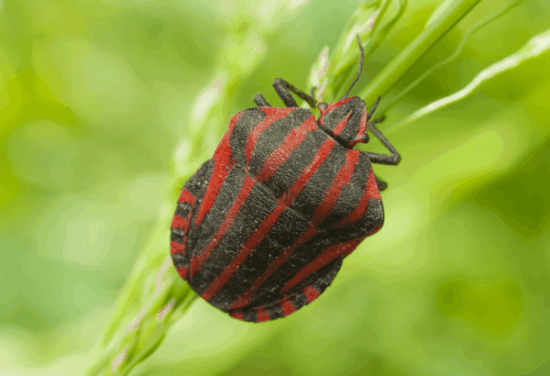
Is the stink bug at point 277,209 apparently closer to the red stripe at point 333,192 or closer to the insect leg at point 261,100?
the red stripe at point 333,192

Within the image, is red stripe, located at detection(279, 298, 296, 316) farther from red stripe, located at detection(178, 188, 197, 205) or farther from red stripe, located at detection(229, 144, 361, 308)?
red stripe, located at detection(178, 188, 197, 205)

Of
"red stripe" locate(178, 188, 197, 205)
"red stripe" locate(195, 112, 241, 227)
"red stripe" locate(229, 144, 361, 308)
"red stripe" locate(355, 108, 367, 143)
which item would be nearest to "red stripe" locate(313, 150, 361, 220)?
"red stripe" locate(229, 144, 361, 308)

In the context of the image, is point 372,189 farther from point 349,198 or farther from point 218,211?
point 218,211

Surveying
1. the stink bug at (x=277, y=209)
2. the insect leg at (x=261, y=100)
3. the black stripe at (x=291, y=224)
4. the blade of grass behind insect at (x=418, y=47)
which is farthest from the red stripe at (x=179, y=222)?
the blade of grass behind insect at (x=418, y=47)

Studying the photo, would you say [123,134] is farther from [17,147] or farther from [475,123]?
[475,123]

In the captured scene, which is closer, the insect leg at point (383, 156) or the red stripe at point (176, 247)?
the red stripe at point (176, 247)

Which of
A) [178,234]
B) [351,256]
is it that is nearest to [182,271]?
Answer: [178,234]
